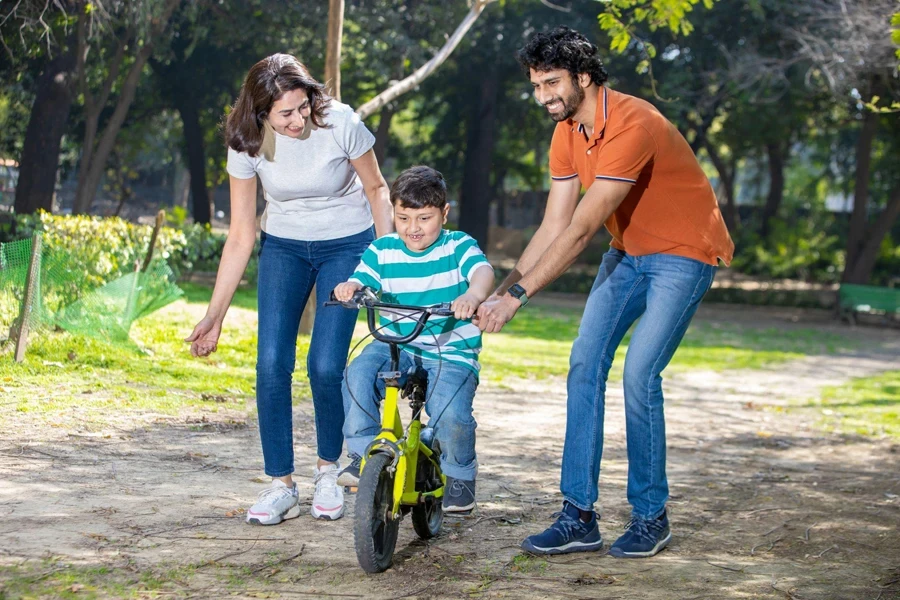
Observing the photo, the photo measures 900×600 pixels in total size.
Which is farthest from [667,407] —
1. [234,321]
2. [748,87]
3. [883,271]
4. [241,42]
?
[883,271]

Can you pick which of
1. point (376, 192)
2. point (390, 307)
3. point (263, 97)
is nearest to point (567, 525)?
point (390, 307)

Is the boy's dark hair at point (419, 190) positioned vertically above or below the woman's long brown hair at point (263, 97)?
below

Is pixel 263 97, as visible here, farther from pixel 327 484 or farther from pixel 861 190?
pixel 861 190

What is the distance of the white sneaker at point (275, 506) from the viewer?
4719mm

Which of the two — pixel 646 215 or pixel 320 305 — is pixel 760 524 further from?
pixel 320 305

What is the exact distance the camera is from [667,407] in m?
10.0

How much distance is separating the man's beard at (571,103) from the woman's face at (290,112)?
40.2 inches

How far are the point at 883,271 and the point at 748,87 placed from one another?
9.56m

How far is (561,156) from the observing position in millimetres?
4801

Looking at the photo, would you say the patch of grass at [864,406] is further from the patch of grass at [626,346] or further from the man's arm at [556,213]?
the man's arm at [556,213]

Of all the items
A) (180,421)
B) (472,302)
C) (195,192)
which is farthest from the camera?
(195,192)

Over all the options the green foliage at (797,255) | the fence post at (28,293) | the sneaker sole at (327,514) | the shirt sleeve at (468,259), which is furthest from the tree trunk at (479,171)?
the shirt sleeve at (468,259)

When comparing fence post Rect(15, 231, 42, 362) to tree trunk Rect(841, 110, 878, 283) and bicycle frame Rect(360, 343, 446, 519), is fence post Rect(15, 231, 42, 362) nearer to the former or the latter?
bicycle frame Rect(360, 343, 446, 519)

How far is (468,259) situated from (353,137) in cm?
77
